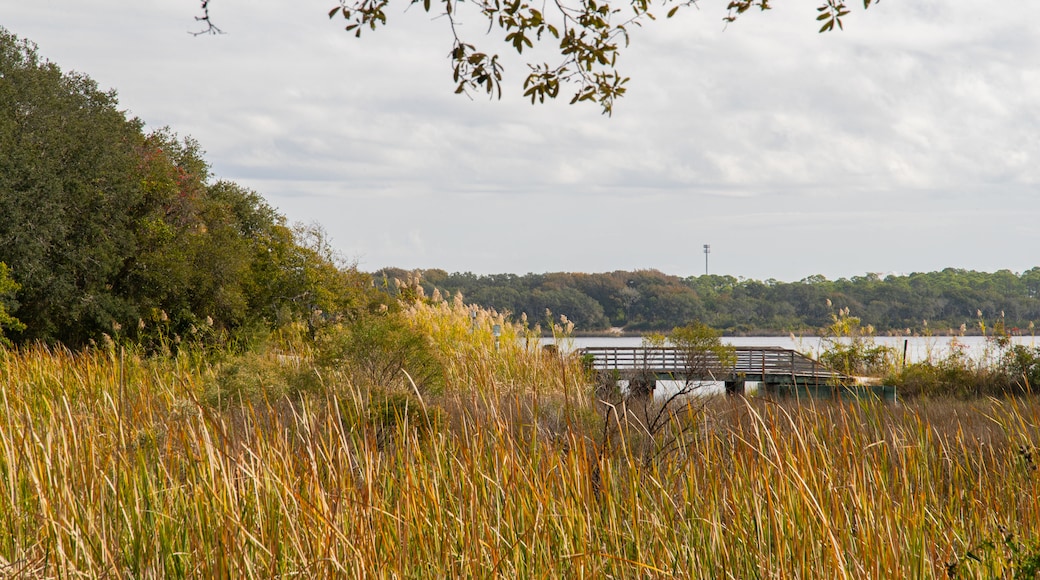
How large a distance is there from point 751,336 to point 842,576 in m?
38.0

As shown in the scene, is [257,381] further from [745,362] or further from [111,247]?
[745,362]

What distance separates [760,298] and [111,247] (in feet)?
94.6

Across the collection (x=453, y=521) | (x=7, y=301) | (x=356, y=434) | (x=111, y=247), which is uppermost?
(x=111, y=247)

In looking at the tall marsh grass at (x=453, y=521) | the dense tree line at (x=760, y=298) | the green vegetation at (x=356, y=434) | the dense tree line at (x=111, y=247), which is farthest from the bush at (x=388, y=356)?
the dense tree line at (x=760, y=298)

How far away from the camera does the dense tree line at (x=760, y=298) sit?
1307 inches

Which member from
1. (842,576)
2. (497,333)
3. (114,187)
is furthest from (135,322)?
(842,576)

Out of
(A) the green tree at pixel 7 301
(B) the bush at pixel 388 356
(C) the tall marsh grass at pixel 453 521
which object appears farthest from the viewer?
(A) the green tree at pixel 7 301

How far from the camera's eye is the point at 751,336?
39.8 meters

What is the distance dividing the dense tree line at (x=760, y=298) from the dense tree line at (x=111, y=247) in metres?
11.1

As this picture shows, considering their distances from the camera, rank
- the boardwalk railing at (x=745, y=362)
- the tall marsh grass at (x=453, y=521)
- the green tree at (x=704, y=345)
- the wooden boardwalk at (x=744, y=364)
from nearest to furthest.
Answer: the tall marsh grass at (x=453, y=521), the green tree at (x=704, y=345), the wooden boardwalk at (x=744, y=364), the boardwalk railing at (x=745, y=362)

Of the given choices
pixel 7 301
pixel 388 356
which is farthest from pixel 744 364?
pixel 7 301

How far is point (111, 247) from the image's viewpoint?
20359mm

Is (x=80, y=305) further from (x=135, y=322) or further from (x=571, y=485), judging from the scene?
(x=571, y=485)

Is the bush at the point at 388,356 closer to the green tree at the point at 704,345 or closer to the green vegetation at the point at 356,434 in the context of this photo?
the green vegetation at the point at 356,434
